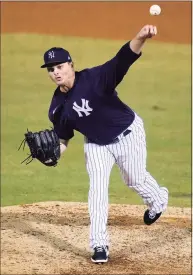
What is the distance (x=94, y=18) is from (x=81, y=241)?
12693mm

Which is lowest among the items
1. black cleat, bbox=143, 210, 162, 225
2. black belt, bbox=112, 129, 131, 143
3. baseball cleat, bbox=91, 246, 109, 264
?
baseball cleat, bbox=91, 246, 109, 264

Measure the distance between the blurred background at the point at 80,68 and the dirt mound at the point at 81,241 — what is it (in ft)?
2.82

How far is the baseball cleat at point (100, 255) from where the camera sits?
224 inches

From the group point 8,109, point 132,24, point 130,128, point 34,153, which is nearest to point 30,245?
point 34,153

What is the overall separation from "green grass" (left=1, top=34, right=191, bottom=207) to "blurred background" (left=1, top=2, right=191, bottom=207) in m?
0.01

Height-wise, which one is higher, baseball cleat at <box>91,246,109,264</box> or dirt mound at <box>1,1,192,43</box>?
dirt mound at <box>1,1,192,43</box>

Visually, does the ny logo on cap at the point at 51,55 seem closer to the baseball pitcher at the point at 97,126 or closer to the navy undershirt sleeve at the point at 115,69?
the baseball pitcher at the point at 97,126

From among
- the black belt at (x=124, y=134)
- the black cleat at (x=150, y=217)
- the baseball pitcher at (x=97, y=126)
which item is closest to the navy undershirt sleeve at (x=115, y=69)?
the baseball pitcher at (x=97, y=126)

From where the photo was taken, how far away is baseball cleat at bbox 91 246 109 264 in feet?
18.6

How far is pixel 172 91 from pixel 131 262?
896 centimetres

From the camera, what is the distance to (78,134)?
1135cm

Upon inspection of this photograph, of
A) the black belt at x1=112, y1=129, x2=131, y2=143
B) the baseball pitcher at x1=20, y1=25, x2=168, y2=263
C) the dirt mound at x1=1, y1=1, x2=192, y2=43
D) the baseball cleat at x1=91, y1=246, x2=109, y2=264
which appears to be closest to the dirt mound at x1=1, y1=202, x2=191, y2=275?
the baseball cleat at x1=91, y1=246, x2=109, y2=264

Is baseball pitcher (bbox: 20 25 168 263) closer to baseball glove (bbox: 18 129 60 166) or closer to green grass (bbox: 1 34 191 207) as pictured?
baseball glove (bbox: 18 129 60 166)

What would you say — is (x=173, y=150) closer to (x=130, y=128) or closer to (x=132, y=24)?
(x=130, y=128)
